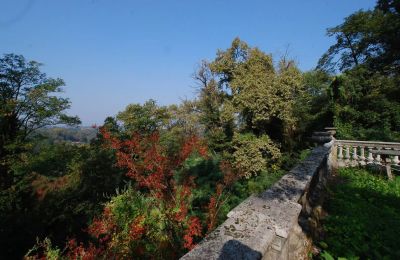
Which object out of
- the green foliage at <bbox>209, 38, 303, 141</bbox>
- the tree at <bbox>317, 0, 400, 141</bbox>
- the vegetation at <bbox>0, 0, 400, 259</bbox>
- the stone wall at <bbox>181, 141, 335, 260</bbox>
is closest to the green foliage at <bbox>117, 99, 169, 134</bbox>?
the vegetation at <bbox>0, 0, 400, 259</bbox>

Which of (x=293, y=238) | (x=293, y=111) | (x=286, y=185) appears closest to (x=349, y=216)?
(x=286, y=185)

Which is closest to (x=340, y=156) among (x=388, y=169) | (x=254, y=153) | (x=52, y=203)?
(x=388, y=169)

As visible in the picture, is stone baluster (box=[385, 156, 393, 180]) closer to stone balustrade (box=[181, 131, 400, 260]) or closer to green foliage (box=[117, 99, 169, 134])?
stone balustrade (box=[181, 131, 400, 260])

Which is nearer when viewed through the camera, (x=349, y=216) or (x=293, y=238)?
(x=293, y=238)

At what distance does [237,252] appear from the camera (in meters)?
1.52

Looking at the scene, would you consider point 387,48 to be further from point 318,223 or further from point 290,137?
point 318,223

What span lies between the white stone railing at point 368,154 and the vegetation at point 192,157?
3.78ft

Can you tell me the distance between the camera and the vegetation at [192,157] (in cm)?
498

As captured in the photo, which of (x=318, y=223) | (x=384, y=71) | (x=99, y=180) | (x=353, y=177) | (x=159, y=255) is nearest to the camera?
(x=318, y=223)

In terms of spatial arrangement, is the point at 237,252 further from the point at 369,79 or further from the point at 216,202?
the point at 369,79

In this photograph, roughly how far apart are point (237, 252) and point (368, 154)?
8.53m

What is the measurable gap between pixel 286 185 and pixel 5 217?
13138 millimetres

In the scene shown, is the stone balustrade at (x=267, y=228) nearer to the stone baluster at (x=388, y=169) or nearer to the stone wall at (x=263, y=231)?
the stone wall at (x=263, y=231)

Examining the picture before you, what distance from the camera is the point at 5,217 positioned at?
1063 centimetres
